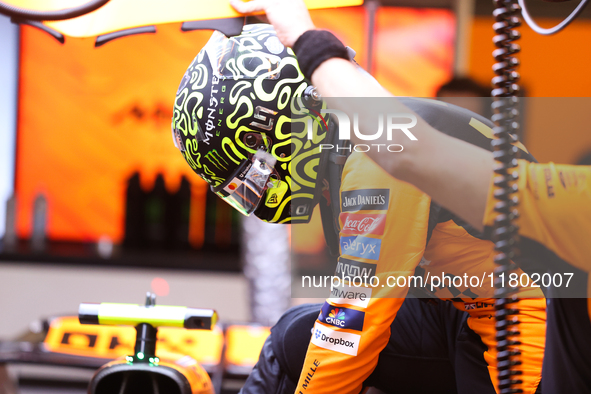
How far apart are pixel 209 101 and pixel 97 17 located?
193 mm

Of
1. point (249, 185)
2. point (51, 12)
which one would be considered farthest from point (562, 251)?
point (51, 12)

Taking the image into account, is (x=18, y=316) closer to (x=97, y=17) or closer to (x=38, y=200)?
(x=38, y=200)

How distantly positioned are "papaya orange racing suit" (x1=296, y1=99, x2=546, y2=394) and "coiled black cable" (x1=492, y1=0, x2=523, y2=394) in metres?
0.13

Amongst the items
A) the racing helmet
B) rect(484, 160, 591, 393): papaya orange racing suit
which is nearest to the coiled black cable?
rect(484, 160, 591, 393): papaya orange racing suit

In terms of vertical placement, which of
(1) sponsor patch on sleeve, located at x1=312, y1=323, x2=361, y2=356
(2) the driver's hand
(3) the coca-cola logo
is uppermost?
(2) the driver's hand

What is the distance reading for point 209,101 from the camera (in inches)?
30.0

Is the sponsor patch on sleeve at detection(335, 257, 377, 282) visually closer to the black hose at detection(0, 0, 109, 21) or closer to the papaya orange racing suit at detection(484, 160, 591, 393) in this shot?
the papaya orange racing suit at detection(484, 160, 591, 393)

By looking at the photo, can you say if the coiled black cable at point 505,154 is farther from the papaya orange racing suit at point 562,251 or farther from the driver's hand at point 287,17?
the driver's hand at point 287,17

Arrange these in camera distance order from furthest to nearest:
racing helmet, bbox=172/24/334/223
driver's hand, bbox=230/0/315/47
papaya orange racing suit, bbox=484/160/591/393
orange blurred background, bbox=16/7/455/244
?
orange blurred background, bbox=16/7/455/244 < racing helmet, bbox=172/24/334/223 < driver's hand, bbox=230/0/315/47 < papaya orange racing suit, bbox=484/160/591/393

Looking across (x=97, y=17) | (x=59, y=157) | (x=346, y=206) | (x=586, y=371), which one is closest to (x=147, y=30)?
(x=97, y=17)

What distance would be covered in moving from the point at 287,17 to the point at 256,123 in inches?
9.0

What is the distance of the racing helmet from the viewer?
74cm

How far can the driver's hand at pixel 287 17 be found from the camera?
54 centimetres

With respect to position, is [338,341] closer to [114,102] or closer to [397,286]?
[397,286]
